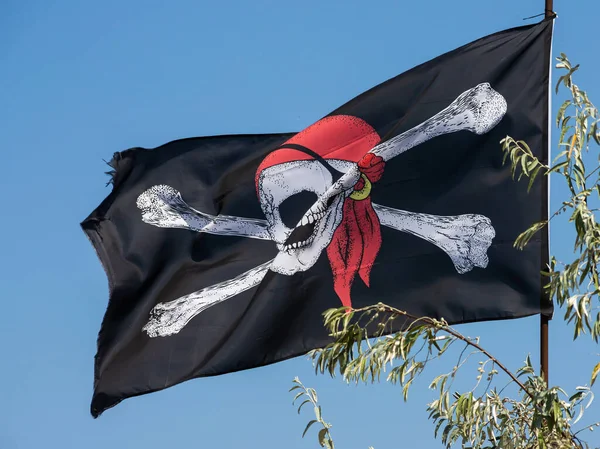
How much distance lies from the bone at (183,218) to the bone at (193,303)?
0.46 m

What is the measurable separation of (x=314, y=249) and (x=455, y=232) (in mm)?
1553

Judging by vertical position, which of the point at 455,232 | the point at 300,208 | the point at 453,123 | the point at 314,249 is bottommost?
the point at 455,232

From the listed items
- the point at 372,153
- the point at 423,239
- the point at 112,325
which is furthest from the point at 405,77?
the point at 112,325

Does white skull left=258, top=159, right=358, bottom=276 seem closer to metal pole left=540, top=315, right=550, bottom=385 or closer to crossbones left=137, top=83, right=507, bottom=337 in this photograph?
crossbones left=137, top=83, right=507, bottom=337

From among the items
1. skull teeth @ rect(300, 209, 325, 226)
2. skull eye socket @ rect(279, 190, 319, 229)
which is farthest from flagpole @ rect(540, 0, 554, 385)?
skull eye socket @ rect(279, 190, 319, 229)

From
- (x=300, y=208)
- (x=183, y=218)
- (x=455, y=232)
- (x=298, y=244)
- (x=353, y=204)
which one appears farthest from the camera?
(x=183, y=218)

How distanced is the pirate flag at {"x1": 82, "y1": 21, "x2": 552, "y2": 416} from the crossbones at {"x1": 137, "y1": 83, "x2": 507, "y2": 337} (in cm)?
1

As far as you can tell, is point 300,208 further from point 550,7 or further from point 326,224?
point 550,7

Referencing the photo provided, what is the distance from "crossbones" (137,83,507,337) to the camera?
1158 centimetres

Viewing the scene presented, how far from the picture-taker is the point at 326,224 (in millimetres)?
12273

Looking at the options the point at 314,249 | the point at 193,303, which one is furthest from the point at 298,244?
the point at 193,303

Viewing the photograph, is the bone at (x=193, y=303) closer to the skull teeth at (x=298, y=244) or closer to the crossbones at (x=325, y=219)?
the crossbones at (x=325, y=219)

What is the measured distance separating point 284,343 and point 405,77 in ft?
9.94

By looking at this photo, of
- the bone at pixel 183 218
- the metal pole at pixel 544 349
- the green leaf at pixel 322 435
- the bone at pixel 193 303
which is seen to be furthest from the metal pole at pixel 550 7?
the green leaf at pixel 322 435
